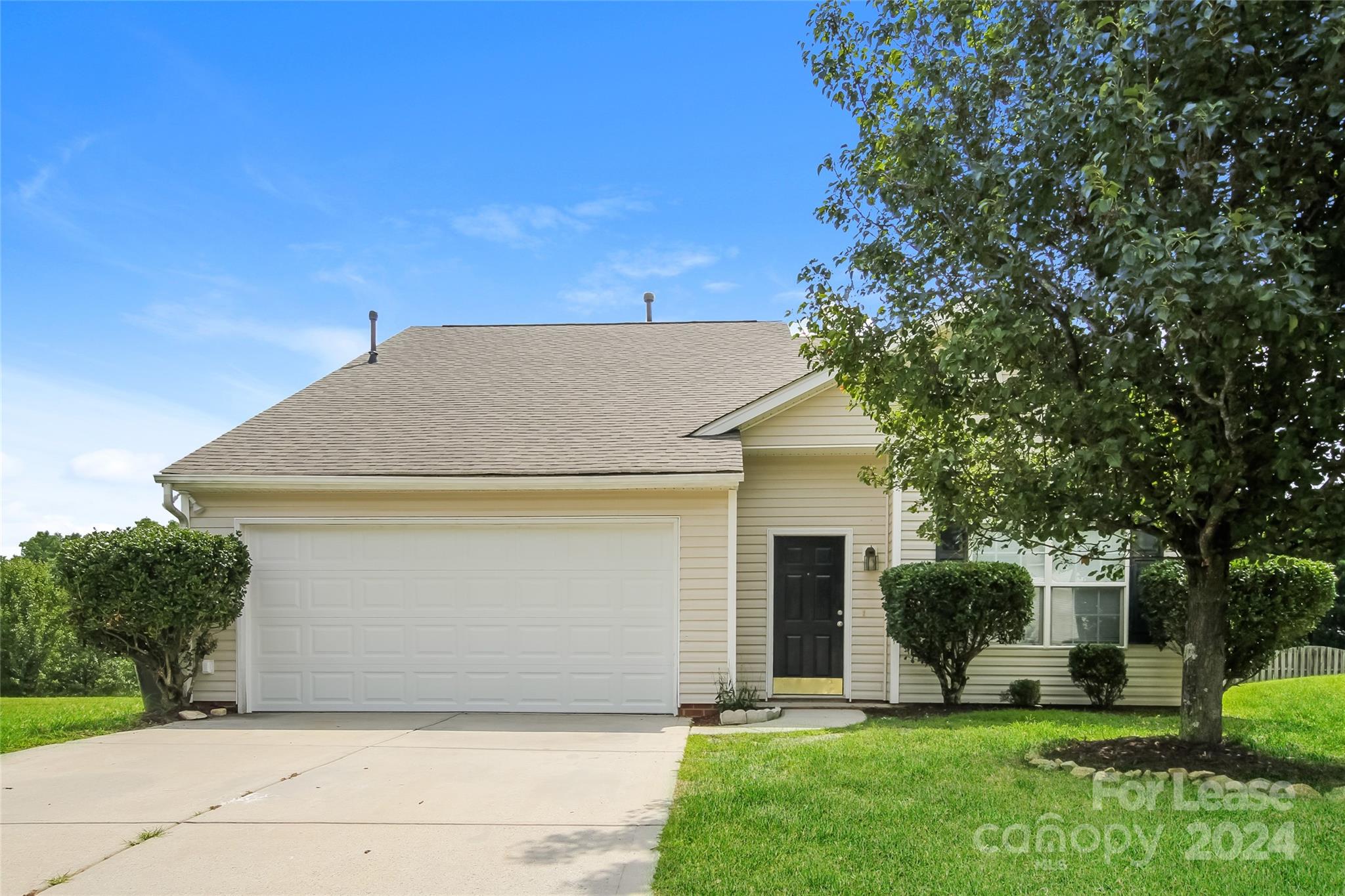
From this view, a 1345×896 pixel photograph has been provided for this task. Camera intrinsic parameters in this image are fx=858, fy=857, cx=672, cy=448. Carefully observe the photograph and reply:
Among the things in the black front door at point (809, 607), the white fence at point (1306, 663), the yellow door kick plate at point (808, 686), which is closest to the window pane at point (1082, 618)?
the black front door at point (809, 607)

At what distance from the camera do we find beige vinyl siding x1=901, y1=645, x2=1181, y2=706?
10.1 metres

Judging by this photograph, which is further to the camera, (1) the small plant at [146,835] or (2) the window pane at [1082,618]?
(2) the window pane at [1082,618]

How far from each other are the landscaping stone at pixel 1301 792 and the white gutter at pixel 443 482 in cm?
552

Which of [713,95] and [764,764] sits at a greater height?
[713,95]

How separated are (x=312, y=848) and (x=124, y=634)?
602 cm

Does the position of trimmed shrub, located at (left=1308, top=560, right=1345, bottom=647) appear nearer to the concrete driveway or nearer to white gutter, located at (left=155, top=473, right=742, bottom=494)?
white gutter, located at (left=155, top=473, right=742, bottom=494)

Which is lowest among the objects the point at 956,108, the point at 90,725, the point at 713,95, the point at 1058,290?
the point at 90,725

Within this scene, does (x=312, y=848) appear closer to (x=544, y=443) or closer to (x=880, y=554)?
(x=544, y=443)

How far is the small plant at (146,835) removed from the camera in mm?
4953

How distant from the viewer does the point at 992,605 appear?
9.45 m

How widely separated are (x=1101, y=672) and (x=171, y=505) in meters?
11.0

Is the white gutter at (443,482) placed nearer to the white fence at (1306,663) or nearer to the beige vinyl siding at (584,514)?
the beige vinyl siding at (584,514)

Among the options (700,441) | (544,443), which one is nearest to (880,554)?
(700,441)

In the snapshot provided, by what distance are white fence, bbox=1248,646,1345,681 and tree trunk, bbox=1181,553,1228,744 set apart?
10681mm
